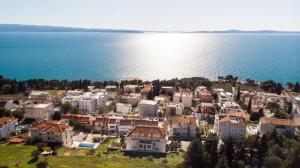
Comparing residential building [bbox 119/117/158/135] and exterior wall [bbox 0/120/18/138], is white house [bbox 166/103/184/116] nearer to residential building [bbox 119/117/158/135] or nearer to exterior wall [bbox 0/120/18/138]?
residential building [bbox 119/117/158/135]

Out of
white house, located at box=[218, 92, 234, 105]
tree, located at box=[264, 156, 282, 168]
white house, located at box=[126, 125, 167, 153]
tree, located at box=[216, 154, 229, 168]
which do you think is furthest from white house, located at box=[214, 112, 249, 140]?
white house, located at box=[218, 92, 234, 105]

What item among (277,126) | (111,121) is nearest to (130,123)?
(111,121)

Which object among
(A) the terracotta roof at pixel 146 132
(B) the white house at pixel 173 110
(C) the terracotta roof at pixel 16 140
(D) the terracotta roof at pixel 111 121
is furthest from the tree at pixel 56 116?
(B) the white house at pixel 173 110

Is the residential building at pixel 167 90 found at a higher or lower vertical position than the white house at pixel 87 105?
higher

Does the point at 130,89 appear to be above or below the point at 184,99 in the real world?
above

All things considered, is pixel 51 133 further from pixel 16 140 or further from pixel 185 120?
pixel 185 120

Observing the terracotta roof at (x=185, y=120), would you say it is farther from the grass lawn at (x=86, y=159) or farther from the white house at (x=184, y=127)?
the grass lawn at (x=86, y=159)

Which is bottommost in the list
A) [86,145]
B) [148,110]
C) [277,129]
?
[86,145]

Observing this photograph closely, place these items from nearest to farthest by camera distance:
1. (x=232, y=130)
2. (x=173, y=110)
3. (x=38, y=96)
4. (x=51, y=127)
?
(x=51, y=127), (x=232, y=130), (x=173, y=110), (x=38, y=96)
